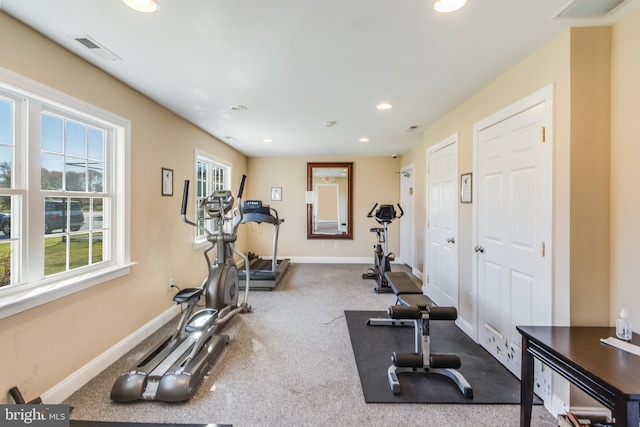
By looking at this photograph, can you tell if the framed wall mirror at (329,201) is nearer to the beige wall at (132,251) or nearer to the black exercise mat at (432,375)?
the beige wall at (132,251)

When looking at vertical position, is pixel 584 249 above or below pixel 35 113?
below

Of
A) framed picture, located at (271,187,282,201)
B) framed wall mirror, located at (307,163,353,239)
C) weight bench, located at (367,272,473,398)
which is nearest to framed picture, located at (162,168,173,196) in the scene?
weight bench, located at (367,272,473,398)

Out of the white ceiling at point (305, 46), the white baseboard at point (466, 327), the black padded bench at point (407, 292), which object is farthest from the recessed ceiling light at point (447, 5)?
the white baseboard at point (466, 327)

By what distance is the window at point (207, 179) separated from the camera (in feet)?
13.6

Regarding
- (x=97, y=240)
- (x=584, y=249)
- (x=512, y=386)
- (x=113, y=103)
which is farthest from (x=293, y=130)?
(x=512, y=386)

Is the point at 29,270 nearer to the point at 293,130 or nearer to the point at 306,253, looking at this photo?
the point at 293,130

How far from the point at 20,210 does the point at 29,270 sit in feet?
1.31

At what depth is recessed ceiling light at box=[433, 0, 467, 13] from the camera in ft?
4.87

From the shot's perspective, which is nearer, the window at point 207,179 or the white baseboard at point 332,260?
the window at point 207,179

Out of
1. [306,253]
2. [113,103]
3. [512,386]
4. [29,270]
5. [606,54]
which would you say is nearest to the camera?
[606,54]

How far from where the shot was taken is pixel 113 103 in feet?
7.92

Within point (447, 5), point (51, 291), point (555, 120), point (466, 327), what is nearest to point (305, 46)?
point (447, 5)

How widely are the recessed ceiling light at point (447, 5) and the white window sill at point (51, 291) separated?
2960 millimetres

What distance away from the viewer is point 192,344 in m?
2.47
